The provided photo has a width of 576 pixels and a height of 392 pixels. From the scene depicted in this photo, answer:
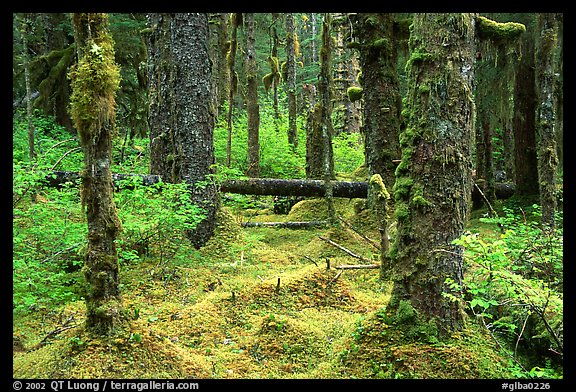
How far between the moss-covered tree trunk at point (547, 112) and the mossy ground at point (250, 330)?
348cm

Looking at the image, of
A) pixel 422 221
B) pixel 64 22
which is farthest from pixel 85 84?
pixel 64 22

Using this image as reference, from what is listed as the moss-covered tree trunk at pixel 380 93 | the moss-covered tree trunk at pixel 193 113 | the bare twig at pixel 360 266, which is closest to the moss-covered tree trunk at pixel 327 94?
the moss-covered tree trunk at pixel 380 93

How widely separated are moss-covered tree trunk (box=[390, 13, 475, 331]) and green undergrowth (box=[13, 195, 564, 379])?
302 mm

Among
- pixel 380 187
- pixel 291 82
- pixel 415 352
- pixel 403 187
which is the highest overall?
pixel 291 82

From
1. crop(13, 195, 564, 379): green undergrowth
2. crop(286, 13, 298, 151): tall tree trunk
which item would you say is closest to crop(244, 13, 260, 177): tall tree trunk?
crop(286, 13, 298, 151): tall tree trunk

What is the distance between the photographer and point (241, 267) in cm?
866

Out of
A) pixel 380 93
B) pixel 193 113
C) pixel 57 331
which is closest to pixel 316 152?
pixel 380 93

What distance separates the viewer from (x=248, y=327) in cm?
617

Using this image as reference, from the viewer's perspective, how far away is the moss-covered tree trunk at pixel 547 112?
8688mm

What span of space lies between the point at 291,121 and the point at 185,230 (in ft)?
40.3

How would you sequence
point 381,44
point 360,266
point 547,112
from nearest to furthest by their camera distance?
point 360,266 < point 547,112 < point 381,44

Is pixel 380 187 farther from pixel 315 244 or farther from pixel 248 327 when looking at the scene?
pixel 315 244

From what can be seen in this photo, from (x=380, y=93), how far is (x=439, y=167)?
17.5ft
